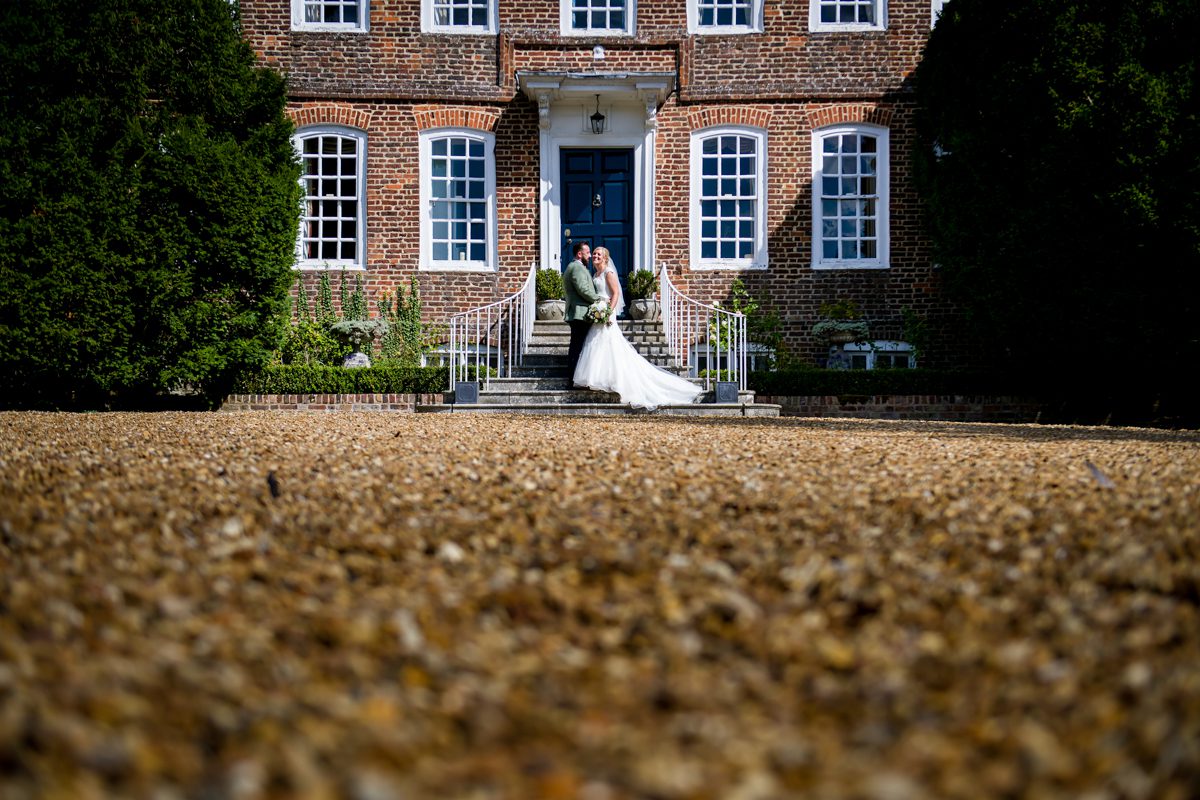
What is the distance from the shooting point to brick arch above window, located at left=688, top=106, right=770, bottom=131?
13555 mm

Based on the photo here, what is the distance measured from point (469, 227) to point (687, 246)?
10.1 feet

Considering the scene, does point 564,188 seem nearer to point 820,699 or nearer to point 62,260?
point 62,260

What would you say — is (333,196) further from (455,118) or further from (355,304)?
(455,118)

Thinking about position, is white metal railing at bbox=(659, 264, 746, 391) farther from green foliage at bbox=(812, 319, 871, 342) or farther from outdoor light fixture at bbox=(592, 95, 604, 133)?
outdoor light fixture at bbox=(592, 95, 604, 133)

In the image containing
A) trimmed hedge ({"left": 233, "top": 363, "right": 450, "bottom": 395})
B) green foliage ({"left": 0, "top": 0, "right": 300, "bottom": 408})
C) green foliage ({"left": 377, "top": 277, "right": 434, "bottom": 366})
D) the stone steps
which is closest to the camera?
green foliage ({"left": 0, "top": 0, "right": 300, "bottom": 408})

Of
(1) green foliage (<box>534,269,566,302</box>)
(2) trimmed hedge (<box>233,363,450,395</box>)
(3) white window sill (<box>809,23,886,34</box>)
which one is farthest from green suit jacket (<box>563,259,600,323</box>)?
(3) white window sill (<box>809,23,886,34</box>)

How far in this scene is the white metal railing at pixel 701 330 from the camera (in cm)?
1155

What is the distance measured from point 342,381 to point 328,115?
14.6 ft

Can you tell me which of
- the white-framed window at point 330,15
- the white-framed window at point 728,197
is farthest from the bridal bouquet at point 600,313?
the white-framed window at point 330,15

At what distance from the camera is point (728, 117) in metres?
13.6

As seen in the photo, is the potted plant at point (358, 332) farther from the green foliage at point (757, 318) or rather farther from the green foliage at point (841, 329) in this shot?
the green foliage at point (841, 329)

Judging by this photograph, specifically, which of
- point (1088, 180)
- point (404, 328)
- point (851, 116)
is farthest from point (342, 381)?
point (1088, 180)

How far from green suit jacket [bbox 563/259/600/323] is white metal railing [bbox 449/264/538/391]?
0.84m

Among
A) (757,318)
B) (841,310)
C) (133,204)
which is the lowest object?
(757,318)
